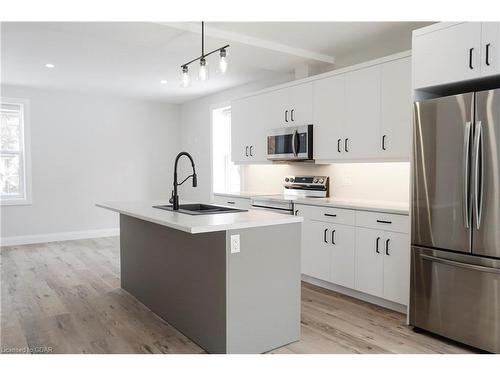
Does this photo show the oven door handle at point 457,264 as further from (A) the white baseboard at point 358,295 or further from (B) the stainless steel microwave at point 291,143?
(B) the stainless steel microwave at point 291,143

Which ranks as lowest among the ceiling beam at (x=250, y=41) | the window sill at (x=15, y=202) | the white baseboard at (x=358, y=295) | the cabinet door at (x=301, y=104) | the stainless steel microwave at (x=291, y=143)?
the white baseboard at (x=358, y=295)

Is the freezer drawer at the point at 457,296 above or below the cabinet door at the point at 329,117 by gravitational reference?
below

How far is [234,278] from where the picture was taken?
8.09 ft

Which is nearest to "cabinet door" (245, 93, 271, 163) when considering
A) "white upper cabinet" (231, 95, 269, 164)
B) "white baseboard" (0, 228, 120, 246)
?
"white upper cabinet" (231, 95, 269, 164)

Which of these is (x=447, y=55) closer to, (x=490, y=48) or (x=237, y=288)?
(x=490, y=48)

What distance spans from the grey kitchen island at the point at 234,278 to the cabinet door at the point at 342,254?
105 centimetres

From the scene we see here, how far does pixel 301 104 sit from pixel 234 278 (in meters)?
2.59

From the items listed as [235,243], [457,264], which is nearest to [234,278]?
[235,243]

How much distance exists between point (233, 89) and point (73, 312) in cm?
416

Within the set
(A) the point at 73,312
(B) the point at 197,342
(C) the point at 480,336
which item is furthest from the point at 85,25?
(C) the point at 480,336

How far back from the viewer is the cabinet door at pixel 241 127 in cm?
529

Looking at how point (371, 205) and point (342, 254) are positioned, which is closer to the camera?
point (371, 205)

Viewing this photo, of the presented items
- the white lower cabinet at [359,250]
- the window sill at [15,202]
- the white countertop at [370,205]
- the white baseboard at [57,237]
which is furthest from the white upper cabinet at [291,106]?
the window sill at [15,202]

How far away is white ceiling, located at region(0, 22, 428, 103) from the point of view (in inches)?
140
